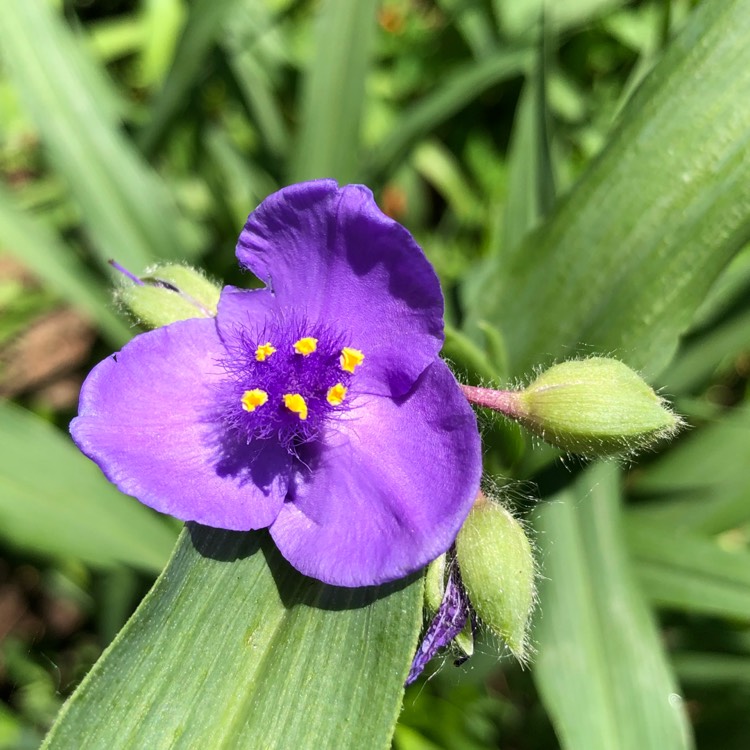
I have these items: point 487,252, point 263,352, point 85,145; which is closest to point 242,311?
point 263,352

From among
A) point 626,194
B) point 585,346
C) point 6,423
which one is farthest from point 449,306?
point 6,423

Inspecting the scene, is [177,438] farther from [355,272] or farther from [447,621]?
[447,621]

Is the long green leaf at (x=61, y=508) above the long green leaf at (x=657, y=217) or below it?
below

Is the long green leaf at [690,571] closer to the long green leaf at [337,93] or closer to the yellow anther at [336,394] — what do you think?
the yellow anther at [336,394]

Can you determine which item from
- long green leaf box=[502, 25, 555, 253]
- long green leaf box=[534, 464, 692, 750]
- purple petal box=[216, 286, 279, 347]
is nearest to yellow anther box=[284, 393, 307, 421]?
purple petal box=[216, 286, 279, 347]

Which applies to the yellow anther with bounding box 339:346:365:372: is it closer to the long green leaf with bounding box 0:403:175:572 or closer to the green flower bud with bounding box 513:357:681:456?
the green flower bud with bounding box 513:357:681:456

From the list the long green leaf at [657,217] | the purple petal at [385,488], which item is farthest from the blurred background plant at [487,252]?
the purple petal at [385,488]
